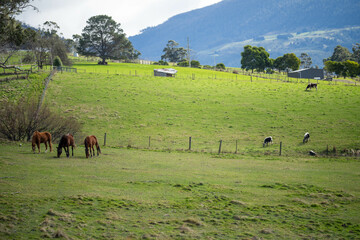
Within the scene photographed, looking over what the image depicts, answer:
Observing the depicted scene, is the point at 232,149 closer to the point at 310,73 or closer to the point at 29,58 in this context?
the point at 29,58

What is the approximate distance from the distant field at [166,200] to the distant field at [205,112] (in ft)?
41.5

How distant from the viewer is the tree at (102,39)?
11331 centimetres

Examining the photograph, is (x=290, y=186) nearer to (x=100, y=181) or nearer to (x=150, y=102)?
(x=100, y=181)

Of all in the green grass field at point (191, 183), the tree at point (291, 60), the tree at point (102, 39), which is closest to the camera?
the green grass field at point (191, 183)

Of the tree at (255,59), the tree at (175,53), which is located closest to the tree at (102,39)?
the tree at (255,59)

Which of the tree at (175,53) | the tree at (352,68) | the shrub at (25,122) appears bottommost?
the shrub at (25,122)

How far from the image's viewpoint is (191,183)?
16781mm

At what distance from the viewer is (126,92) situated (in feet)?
184

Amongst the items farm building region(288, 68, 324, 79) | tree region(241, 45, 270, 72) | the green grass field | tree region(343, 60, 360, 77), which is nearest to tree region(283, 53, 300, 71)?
tree region(241, 45, 270, 72)

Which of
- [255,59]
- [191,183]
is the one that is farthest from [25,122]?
[255,59]

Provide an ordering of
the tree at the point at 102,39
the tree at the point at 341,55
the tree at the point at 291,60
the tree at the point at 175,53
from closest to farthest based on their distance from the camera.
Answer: the tree at the point at 102,39 < the tree at the point at 291,60 < the tree at the point at 341,55 < the tree at the point at 175,53

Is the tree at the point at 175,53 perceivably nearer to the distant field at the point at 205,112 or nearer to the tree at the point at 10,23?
the distant field at the point at 205,112

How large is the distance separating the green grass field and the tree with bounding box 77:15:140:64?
7314 cm

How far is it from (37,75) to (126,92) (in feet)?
49.4
